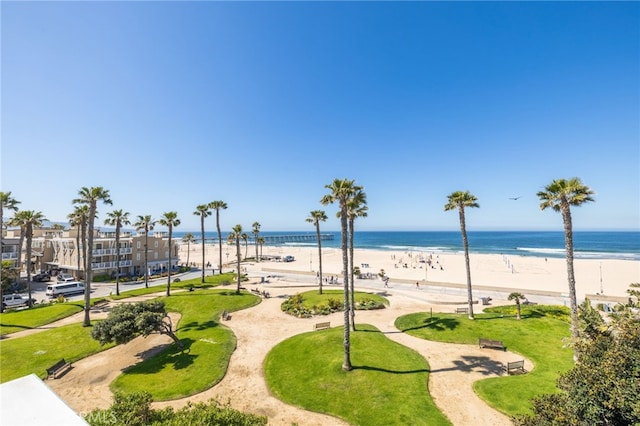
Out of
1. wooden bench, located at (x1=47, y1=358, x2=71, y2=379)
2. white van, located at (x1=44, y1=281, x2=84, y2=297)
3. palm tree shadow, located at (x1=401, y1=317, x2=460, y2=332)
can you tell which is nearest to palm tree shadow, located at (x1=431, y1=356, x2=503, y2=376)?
palm tree shadow, located at (x1=401, y1=317, x2=460, y2=332)

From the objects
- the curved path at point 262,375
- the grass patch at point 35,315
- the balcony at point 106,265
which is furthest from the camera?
the balcony at point 106,265

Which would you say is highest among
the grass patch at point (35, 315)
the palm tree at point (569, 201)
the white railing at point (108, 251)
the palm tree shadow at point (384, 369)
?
the palm tree at point (569, 201)

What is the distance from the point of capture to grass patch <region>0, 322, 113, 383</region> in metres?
20.9

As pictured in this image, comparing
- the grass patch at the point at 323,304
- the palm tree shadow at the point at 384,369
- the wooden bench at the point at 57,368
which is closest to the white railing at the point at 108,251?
the wooden bench at the point at 57,368

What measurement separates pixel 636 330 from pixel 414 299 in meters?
29.9

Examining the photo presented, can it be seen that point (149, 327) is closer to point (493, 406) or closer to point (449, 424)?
point (449, 424)

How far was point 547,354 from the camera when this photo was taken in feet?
67.3

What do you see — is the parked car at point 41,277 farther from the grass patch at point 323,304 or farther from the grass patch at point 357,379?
the grass patch at point 357,379

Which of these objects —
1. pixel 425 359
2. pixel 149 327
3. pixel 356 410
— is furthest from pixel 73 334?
pixel 425 359

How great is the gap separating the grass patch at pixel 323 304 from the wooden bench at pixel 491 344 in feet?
42.6

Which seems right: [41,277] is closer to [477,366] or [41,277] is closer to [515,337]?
[477,366]

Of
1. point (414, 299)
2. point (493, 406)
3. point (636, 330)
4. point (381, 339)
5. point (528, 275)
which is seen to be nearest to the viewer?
point (636, 330)

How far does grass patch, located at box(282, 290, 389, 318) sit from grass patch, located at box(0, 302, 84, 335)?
2649 cm

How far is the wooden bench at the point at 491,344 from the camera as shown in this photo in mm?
21802
